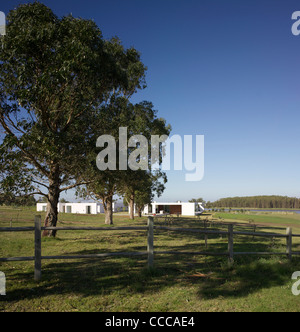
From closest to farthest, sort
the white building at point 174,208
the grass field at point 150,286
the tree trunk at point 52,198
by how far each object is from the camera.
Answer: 1. the grass field at point 150,286
2. the tree trunk at point 52,198
3. the white building at point 174,208

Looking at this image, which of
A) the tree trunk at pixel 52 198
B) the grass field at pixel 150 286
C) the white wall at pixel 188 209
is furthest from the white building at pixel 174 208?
the grass field at pixel 150 286

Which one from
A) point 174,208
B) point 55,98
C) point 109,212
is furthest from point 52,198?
point 174,208

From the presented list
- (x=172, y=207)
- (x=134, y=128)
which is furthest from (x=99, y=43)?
(x=172, y=207)

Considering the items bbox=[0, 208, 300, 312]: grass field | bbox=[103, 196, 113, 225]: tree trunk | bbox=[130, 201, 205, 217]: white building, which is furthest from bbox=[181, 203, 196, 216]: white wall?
bbox=[0, 208, 300, 312]: grass field

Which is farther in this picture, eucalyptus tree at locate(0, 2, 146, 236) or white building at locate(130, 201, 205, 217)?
white building at locate(130, 201, 205, 217)

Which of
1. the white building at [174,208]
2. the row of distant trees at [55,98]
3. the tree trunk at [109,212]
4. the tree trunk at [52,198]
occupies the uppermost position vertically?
the row of distant trees at [55,98]

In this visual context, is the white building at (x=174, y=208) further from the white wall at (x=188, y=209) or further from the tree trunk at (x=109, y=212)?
the tree trunk at (x=109, y=212)

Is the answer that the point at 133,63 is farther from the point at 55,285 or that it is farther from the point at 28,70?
the point at 55,285

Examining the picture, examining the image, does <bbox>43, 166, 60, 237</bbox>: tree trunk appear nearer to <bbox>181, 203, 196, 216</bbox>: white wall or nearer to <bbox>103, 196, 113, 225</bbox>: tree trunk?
<bbox>103, 196, 113, 225</bbox>: tree trunk

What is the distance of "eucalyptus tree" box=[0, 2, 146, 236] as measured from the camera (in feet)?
37.8

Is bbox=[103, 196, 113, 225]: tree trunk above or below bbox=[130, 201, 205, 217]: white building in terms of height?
above

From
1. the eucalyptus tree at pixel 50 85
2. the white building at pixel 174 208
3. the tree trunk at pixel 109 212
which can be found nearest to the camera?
the eucalyptus tree at pixel 50 85

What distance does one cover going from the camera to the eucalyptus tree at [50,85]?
11508mm
